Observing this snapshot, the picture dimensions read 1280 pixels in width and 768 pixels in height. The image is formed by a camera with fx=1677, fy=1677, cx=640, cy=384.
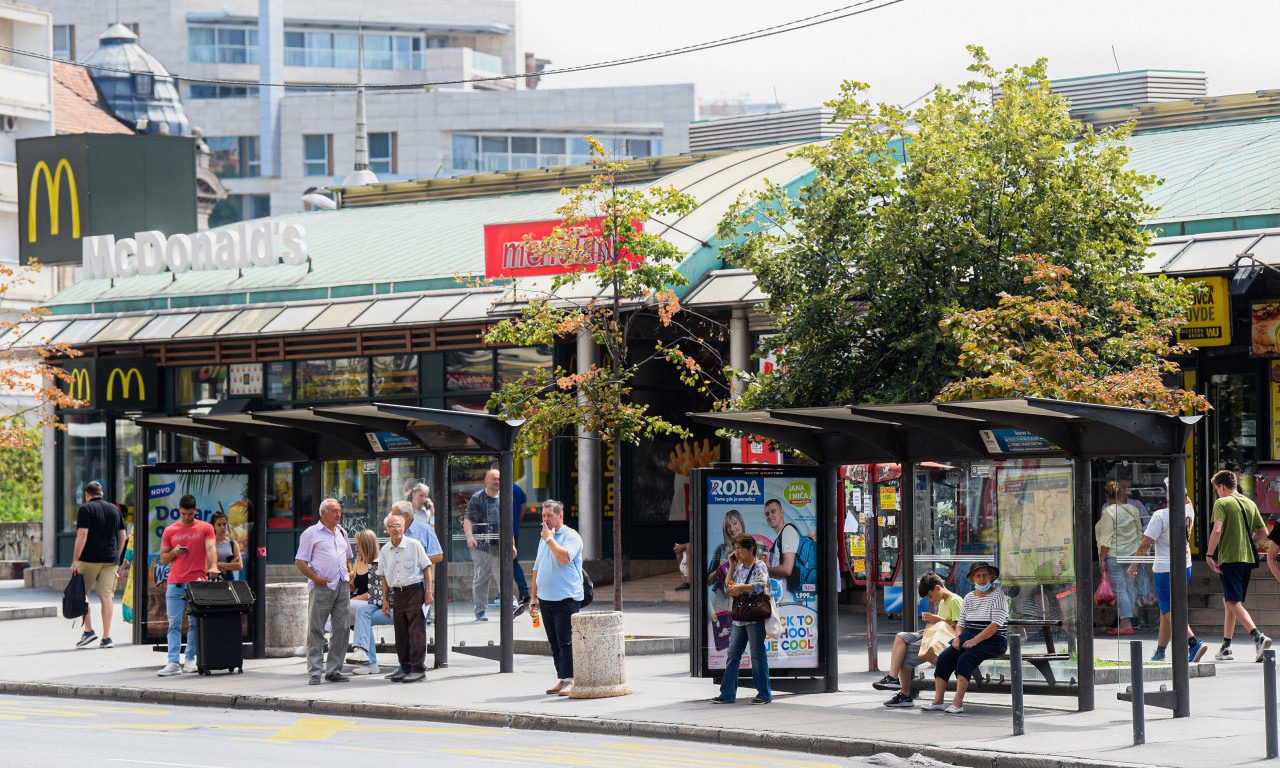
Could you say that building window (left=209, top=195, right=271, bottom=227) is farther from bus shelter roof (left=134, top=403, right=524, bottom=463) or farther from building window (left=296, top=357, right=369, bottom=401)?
bus shelter roof (left=134, top=403, right=524, bottom=463)

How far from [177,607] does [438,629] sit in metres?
2.78

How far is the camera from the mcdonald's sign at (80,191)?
3341 cm

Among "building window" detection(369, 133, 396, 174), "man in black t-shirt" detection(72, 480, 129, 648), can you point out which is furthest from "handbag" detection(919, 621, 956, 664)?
"building window" detection(369, 133, 396, 174)

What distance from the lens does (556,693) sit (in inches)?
609

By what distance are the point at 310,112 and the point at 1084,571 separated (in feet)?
248

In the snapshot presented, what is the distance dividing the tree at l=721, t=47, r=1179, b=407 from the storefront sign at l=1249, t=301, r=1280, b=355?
2947 millimetres

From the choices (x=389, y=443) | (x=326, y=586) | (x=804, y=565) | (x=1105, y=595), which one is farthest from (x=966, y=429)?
(x=389, y=443)

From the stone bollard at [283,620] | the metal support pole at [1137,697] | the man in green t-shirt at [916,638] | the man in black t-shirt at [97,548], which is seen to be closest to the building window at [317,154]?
the man in black t-shirt at [97,548]

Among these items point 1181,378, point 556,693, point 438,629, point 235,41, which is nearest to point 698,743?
point 556,693

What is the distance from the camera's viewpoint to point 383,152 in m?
85.2

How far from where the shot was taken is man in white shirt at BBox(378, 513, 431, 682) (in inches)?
644

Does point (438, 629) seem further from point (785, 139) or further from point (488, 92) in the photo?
point (488, 92)

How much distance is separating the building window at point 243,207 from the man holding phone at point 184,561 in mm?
69722

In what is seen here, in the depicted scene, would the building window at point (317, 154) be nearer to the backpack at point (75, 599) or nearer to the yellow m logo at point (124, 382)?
the yellow m logo at point (124, 382)
